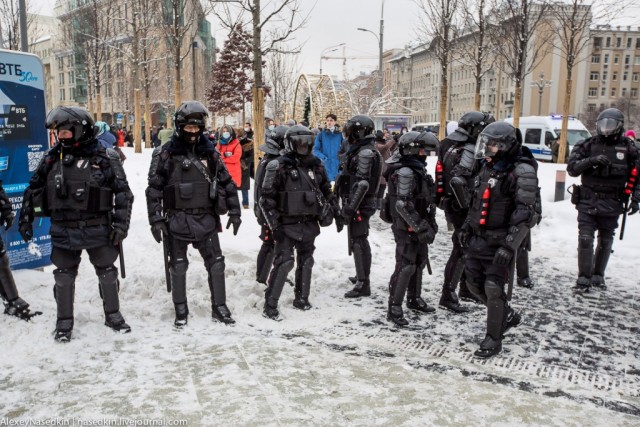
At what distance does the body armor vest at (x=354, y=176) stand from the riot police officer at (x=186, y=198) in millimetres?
1715

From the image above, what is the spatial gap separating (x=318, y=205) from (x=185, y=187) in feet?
4.56

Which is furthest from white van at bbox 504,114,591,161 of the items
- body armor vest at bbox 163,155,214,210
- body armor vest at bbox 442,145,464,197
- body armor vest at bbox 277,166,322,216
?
body armor vest at bbox 163,155,214,210

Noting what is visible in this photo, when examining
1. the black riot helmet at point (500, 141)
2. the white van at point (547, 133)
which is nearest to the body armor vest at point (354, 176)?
the black riot helmet at point (500, 141)

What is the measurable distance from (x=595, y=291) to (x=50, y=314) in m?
6.27

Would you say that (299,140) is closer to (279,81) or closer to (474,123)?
(474,123)

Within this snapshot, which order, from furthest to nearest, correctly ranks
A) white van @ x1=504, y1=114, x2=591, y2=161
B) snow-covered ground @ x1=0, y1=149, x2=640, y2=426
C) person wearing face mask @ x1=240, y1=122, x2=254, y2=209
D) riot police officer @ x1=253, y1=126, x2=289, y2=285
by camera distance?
white van @ x1=504, y1=114, x2=591, y2=161, person wearing face mask @ x1=240, y1=122, x2=254, y2=209, riot police officer @ x1=253, y1=126, x2=289, y2=285, snow-covered ground @ x1=0, y1=149, x2=640, y2=426

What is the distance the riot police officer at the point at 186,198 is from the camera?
17.2ft

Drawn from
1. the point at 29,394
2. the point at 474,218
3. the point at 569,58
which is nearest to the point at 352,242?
the point at 474,218

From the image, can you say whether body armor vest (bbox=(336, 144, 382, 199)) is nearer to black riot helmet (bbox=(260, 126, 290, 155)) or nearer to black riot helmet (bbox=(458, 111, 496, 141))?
black riot helmet (bbox=(260, 126, 290, 155))

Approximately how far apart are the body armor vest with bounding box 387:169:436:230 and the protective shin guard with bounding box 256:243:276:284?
1672 mm

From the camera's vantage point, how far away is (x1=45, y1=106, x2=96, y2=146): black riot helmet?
4.77m

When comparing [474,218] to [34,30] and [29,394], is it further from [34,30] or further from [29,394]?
[34,30]

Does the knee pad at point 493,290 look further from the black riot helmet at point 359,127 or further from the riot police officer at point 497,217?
the black riot helmet at point 359,127

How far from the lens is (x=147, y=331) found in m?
5.16
